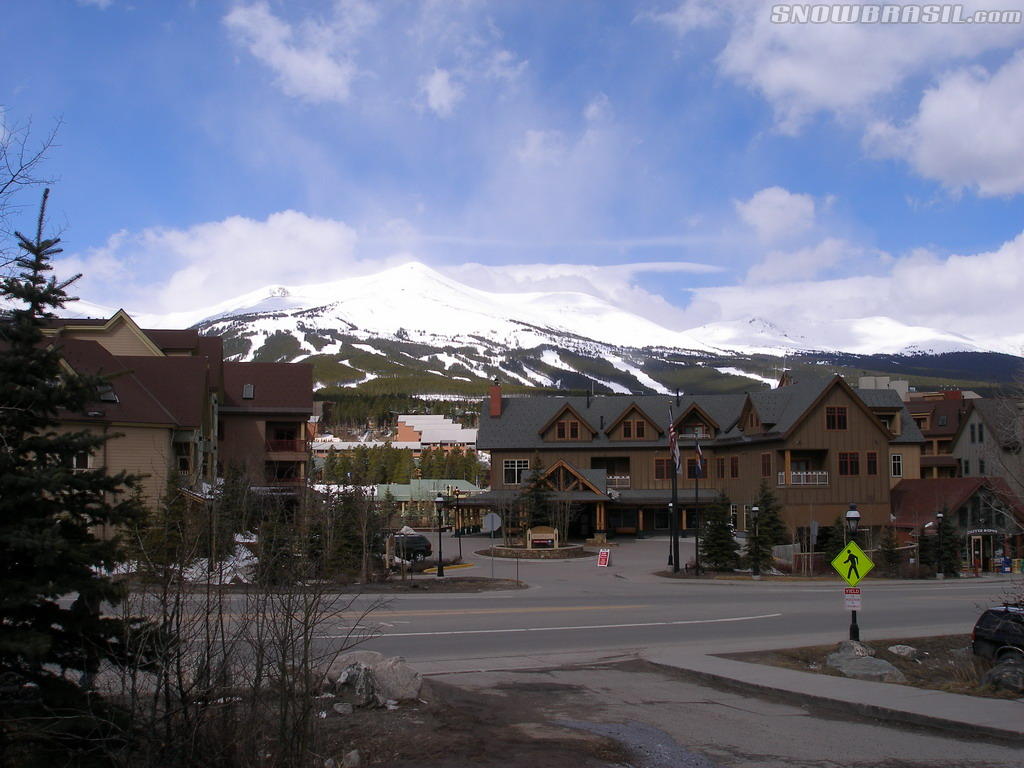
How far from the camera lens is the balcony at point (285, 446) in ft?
190

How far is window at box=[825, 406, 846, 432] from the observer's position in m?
55.0

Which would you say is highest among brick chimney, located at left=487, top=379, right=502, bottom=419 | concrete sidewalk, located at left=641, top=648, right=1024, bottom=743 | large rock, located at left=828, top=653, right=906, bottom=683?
brick chimney, located at left=487, top=379, right=502, bottom=419

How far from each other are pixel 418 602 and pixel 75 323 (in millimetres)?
36046

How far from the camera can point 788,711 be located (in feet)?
42.1

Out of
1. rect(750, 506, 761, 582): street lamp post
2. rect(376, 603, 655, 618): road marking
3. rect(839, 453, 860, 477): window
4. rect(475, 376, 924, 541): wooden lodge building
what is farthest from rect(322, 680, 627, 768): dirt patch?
rect(839, 453, 860, 477): window

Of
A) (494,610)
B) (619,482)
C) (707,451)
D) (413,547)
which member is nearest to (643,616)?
(494,610)

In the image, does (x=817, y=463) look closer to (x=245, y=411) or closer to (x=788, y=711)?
(x=245, y=411)

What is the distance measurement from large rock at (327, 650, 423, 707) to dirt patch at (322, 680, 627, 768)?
0.69 ft

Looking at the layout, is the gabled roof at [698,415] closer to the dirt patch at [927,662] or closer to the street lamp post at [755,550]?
the street lamp post at [755,550]

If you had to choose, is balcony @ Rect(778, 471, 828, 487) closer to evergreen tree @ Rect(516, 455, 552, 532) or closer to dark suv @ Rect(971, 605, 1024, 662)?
evergreen tree @ Rect(516, 455, 552, 532)

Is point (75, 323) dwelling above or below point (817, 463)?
above

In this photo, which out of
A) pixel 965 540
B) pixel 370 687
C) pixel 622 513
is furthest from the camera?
pixel 622 513

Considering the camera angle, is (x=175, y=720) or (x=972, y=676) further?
(x=972, y=676)

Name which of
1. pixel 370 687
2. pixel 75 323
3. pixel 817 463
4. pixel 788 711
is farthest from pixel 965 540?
pixel 75 323
